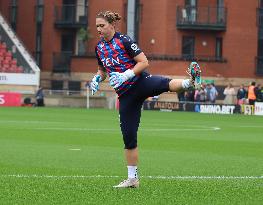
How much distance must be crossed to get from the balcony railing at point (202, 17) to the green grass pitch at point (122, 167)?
40.3m

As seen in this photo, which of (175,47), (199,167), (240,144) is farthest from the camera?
(175,47)

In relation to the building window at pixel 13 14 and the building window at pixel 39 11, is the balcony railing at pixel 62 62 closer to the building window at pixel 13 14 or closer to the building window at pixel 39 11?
the building window at pixel 39 11

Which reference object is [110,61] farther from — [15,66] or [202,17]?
[202,17]

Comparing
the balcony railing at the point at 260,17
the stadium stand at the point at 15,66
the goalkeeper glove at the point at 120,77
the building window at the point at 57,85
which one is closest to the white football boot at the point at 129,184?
the goalkeeper glove at the point at 120,77

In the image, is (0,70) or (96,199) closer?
(96,199)

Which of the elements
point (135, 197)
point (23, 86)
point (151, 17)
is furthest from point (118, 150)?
point (151, 17)

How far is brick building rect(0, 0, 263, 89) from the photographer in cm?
6825

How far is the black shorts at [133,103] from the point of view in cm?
1216

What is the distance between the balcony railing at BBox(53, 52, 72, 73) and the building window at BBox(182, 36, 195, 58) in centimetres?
910

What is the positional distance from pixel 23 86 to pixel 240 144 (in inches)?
1675

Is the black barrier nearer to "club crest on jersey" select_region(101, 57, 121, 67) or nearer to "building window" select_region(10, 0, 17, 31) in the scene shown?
"building window" select_region(10, 0, 17, 31)

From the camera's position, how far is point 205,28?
68.1 meters

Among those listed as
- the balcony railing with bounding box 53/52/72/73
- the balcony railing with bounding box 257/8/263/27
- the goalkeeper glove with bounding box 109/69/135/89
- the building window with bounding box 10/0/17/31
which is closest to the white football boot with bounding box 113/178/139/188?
the goalkeeper glove with bounding box 109/69/135/89

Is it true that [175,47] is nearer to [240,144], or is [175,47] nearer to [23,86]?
[23,86]
